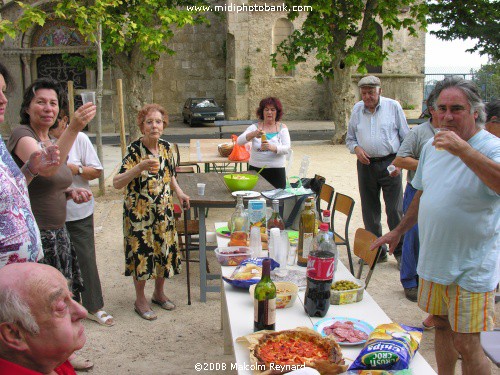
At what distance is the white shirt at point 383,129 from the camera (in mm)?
5543

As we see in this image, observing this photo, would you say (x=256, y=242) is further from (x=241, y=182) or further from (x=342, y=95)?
(x=342, y=95)

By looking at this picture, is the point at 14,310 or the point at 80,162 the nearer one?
the point at 14,310

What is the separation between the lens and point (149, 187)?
14.0 ft

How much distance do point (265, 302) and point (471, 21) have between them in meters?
22.1

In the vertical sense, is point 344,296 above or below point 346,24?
below

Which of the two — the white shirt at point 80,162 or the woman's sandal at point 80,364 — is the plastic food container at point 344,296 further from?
the white shirt at point 80,162

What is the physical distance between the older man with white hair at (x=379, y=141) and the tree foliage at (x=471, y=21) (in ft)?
56.9

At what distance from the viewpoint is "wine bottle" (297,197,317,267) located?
3.15 metres

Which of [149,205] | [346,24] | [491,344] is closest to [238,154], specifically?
[149,205]

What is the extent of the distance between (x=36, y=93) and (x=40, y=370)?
7.15 feet

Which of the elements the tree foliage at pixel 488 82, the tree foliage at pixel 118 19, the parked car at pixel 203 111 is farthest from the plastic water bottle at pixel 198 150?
the tree foliage at pixel 488 82

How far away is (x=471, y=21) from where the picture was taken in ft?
69.2

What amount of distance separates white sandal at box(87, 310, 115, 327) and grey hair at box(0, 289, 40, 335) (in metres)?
2.94

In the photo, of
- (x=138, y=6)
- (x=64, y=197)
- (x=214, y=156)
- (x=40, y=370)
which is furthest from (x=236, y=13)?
(x=40, y=370)
